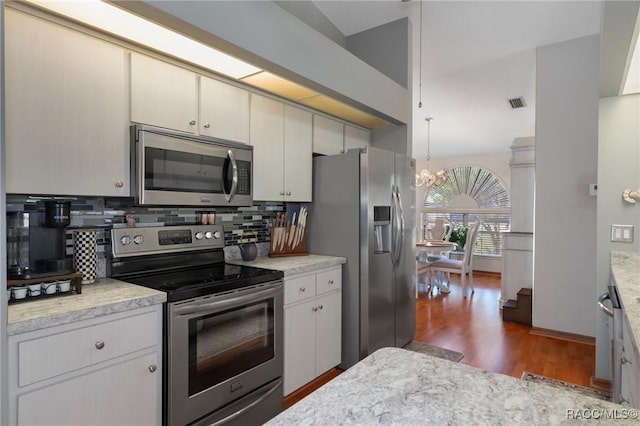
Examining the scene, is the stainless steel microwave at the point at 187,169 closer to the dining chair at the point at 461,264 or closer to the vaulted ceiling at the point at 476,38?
the vaulted ceiling at the point at 476,38

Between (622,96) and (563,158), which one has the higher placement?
(622,96)

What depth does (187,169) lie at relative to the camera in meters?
2.19

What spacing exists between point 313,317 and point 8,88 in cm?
208

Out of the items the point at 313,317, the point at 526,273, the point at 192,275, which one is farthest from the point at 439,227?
the point at 192,275

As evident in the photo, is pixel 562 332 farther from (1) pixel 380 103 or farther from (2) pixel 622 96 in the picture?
(1) pixel 380 103

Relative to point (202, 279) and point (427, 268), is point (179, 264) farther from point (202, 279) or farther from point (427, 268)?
point (427, 268)

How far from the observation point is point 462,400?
778 millimetres

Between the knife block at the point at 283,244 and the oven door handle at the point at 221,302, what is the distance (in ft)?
2.26

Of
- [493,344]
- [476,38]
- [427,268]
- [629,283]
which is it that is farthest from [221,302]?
[427,268]

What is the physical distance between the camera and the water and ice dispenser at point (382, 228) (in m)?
3.03

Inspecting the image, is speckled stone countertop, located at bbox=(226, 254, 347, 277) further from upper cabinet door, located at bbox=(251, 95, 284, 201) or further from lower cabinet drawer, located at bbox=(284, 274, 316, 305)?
upper cabinet door, located at bbox=(251, 95, 284, 201)

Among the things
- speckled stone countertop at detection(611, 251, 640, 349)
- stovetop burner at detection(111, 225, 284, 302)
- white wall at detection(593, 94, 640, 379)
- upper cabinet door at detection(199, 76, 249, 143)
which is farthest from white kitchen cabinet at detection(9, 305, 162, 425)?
white wall at detection(593, 94, 640, 379)

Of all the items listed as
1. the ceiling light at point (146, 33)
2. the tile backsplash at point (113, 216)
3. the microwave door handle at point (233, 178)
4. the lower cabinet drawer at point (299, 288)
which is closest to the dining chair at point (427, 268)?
the lower cabinet drawer at point (299, 288)

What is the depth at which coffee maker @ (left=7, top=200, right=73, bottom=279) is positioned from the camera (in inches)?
65.3
